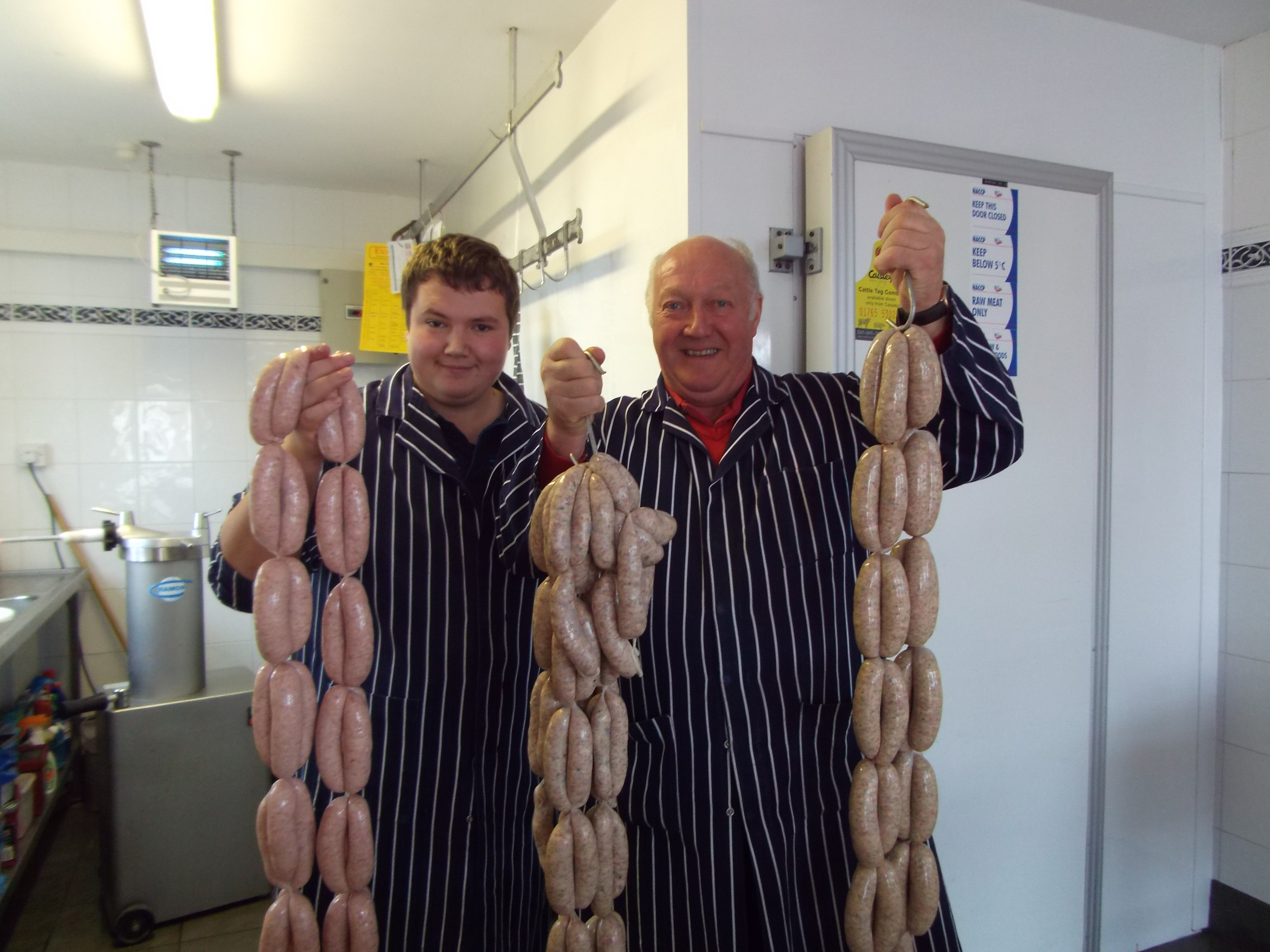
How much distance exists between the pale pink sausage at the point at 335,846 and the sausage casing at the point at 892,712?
760mm

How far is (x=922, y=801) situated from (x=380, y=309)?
3.53 meters

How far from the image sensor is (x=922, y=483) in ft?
3.56

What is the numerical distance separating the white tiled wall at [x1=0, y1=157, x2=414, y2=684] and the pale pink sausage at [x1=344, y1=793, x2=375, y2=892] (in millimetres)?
3459

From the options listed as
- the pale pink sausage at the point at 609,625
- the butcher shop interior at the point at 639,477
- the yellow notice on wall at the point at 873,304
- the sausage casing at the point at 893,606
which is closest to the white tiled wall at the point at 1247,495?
the butcher shop interior at the point at 639,477

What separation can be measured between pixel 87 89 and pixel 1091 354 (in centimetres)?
366

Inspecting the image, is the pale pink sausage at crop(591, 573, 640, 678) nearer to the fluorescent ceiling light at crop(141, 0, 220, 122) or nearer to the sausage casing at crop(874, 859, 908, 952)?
the sausage casing at crop(874, 859, 908, 952)

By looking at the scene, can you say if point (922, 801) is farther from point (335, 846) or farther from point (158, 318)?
point (158, 318)

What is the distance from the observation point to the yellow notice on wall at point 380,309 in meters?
3.86

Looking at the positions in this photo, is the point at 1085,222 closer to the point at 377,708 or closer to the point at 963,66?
the point at 963,66

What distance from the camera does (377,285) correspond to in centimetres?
389

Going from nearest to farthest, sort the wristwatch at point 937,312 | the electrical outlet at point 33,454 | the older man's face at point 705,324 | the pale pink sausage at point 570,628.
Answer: the pale pink sausage at point 570,628
the wristwatch at point 937,312
the older man's face at point 705,324
the electrical outlet at point 33,454

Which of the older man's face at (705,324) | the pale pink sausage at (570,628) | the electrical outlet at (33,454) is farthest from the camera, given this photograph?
the electrical outlet at (33,454)

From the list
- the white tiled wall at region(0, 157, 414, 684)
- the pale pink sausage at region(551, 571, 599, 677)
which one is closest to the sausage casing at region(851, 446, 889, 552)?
the pale pink sausage at region(551, 571, 599, 677)

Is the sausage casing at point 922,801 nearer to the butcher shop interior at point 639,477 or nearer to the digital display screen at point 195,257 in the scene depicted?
the butcher shop interior at point 639,477
